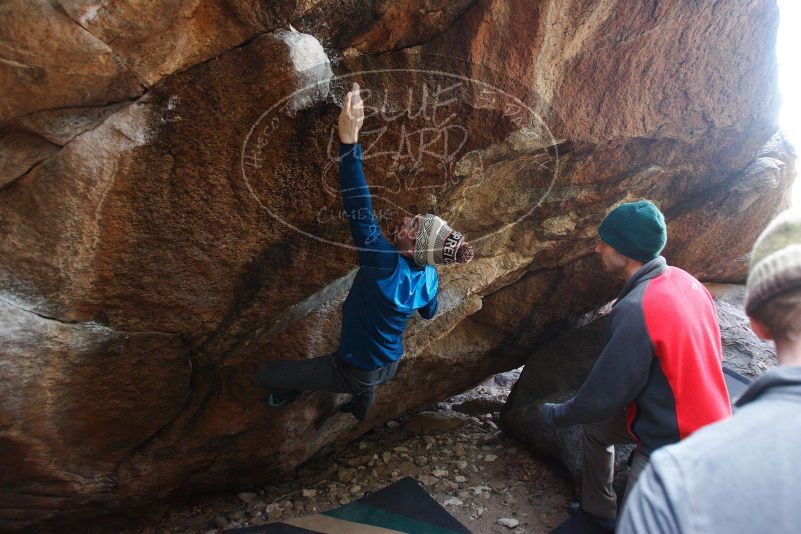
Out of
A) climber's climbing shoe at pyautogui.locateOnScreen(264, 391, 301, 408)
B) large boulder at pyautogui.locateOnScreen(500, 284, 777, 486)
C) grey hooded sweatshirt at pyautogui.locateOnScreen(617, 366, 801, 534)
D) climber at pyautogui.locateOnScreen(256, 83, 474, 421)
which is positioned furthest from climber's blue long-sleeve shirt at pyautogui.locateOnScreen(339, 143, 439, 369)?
large boulder at pyautogui.locateOnScreen(500, 284, 777, 486)

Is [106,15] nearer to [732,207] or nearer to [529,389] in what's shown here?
[529,389]

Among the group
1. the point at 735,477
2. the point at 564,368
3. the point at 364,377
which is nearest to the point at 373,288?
the point at 364,377

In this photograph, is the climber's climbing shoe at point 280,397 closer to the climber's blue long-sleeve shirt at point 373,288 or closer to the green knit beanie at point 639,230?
the climber's blue long-sleeve shirt at point 373,288

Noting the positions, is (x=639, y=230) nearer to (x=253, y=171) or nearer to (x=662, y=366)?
(x=662, y=366)

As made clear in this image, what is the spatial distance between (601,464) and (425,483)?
1.38m

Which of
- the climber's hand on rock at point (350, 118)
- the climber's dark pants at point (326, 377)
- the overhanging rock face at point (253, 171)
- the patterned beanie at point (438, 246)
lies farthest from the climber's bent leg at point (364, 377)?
the climber's hand on rock at point (350, 118)

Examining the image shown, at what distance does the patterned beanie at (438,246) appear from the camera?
254 cm

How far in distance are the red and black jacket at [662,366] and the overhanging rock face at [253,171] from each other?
1267 mm

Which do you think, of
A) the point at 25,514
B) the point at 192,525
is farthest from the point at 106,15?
the point at 192,525

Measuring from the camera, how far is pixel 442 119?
2.82 metres

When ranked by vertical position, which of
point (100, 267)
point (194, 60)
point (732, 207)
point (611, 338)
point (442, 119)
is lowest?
point (611, 338)

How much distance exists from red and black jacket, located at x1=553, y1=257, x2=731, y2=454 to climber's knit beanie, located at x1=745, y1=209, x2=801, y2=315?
112 centimetres

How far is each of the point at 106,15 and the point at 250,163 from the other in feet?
2.75

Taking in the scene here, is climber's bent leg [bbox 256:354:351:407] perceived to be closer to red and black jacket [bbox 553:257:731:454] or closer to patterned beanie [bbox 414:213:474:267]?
patterned beanie [bbox 414:213:474:267]
